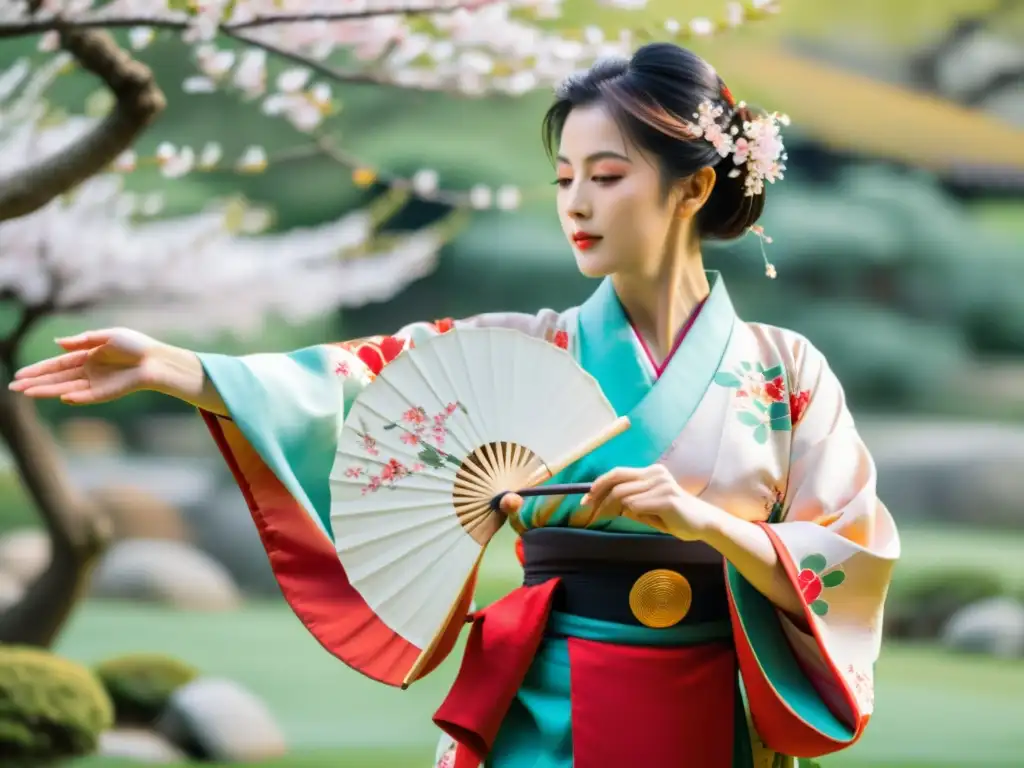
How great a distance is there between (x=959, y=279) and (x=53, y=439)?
3565 mm

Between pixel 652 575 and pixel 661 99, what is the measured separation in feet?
1.85

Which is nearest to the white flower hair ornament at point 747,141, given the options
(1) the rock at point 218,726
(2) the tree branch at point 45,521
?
(2) the tree branch at point 45,521

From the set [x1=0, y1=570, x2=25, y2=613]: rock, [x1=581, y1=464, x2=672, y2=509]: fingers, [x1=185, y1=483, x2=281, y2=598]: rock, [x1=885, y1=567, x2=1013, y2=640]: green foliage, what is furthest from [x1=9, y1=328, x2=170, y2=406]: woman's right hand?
[x1=885, y1=567, x2=1013, y2=640]: green foliage

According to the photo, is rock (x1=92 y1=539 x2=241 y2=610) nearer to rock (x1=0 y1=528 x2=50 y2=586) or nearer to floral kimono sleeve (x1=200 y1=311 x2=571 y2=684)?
rock (x1=0 y1=528 x2=50 y2=586)

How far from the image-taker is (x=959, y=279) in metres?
5.16

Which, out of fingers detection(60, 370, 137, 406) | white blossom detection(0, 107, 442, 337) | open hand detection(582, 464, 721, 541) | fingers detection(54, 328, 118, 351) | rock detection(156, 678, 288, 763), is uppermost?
white blossom detection(0, 107, 442, 337)

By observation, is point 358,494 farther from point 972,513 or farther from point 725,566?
point 972,513

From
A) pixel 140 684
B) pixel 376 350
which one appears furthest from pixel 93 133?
pixel 140 684

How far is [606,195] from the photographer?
156 centimetres

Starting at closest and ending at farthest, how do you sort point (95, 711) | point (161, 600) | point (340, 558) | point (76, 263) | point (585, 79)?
point (340, 558) < point (585, 79) < point (95, 711) < point (76, 263) < point (161, 600)

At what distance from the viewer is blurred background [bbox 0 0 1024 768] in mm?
4926

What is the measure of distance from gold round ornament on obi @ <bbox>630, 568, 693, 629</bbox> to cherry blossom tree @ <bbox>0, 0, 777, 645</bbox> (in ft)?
4.38

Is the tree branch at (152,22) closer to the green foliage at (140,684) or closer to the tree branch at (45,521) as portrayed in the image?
the tree branch at (45,521)

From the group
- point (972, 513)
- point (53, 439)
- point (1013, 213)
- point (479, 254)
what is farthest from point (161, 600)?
point (1013, 213)
